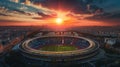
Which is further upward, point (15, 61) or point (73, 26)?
point (73, 26)

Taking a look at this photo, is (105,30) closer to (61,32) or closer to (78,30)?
(78,30)

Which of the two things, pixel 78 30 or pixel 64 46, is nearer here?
pixel 64 46

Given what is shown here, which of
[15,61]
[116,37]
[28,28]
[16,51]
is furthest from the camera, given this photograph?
[28,28]

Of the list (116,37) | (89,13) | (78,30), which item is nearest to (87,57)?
(116,37)

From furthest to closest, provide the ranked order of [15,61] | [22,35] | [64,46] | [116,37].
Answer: [22,35]
[116,37]
[64,46]
[15,61]

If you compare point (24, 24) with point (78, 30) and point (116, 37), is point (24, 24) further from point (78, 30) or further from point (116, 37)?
point (116, 37)

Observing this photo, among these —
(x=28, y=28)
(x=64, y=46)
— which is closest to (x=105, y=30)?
(x=64, y=46)
